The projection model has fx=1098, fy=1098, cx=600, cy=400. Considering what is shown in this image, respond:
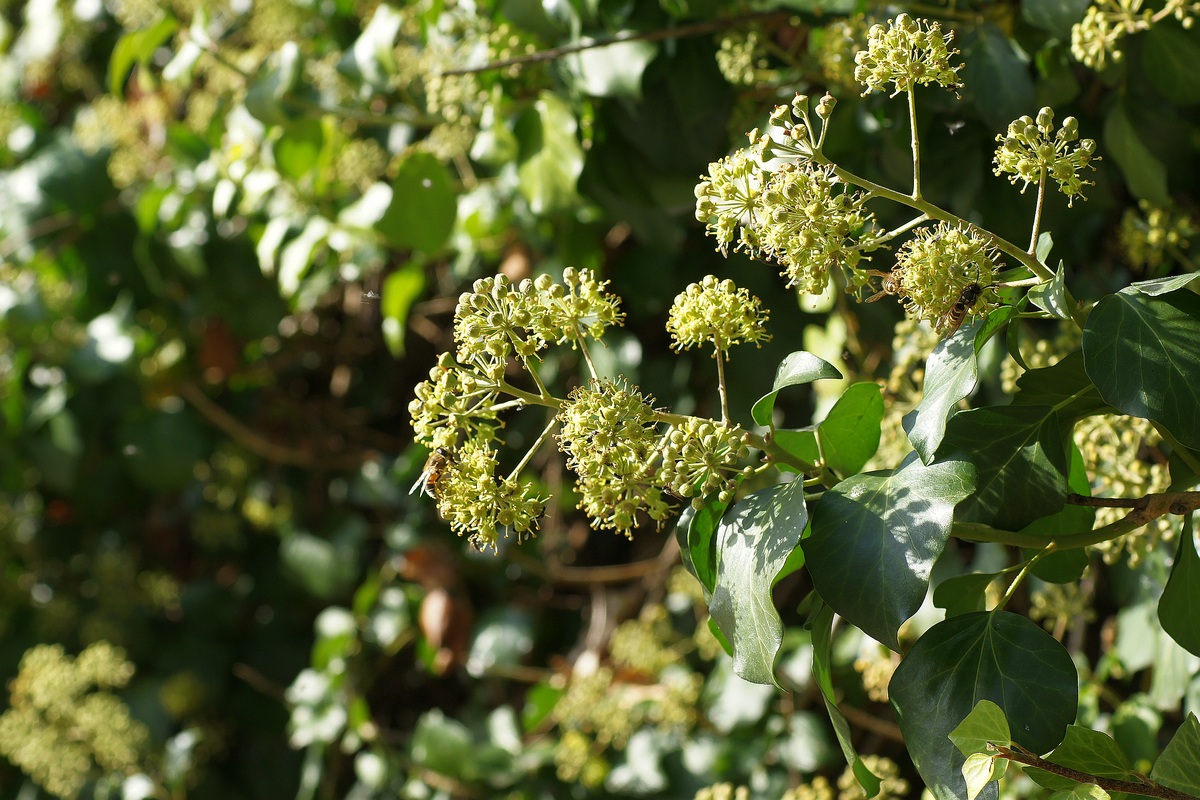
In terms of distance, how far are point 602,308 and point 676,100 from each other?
1.89 feet

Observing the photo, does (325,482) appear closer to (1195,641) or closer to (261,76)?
(261,76)

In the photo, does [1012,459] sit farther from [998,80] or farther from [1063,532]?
[998,80]

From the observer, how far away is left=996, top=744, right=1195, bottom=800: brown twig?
0.63 meters

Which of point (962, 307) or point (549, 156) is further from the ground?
point (962, 307)

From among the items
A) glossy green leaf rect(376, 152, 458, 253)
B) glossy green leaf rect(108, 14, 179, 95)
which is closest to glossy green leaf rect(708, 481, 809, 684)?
glossy green leaf rect(376, 152, 458, 253)

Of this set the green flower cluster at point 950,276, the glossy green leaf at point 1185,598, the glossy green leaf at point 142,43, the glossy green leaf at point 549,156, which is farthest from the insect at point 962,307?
the glossy green leaf at point 142,43

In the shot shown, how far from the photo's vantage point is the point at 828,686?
2.35 feet

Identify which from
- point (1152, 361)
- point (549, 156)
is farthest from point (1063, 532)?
point (549, 156)

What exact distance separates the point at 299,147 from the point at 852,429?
120cm

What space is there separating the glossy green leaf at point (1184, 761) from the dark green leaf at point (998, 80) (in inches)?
25.0

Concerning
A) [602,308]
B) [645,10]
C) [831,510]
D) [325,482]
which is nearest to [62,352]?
[325,482]

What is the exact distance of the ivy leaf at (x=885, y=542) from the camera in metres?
0.65

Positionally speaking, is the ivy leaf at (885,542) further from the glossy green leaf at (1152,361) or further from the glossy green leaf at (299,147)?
the glossy green leaf at (299,147)

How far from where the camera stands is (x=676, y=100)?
4.16 feet
